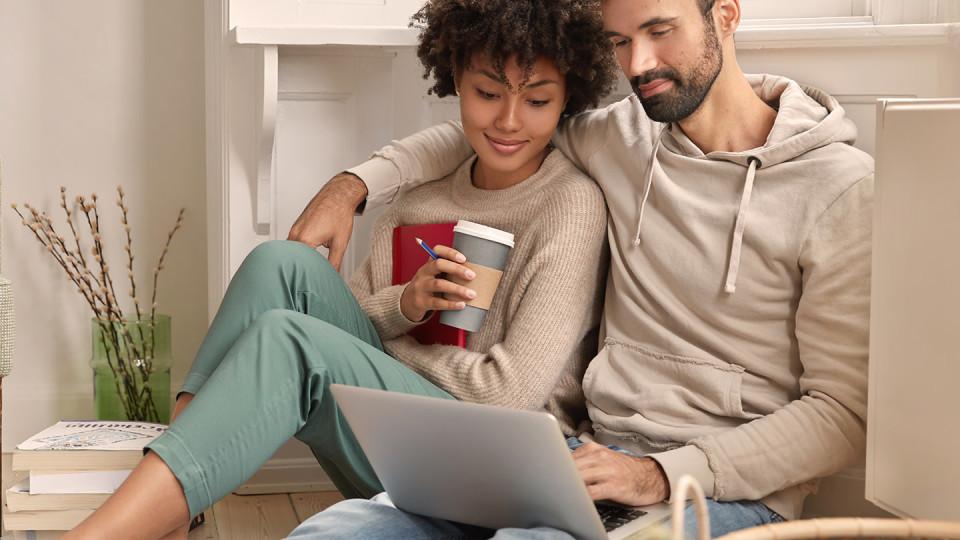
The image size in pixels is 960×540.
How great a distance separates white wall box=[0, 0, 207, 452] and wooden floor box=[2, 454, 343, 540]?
34 centimetres

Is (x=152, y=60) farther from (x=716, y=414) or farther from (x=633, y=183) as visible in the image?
(x=716, y=414)

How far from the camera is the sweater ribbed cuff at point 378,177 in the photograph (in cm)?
203

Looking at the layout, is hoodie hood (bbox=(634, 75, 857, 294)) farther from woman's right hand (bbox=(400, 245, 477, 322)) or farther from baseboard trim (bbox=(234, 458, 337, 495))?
baseboard trim (bbox=(234, 458, 337, 495))

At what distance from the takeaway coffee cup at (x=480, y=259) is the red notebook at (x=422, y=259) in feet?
0.55

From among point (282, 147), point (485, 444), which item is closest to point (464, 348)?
point (485, 444)

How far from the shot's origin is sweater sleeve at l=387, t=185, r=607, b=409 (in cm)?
171

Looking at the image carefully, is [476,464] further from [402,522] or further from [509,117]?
[509,117]

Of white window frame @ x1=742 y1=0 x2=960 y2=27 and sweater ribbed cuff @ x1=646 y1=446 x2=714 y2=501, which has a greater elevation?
white window frame @ x1=742 y1=0 x2=960 y2=27

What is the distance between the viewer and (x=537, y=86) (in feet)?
6.03

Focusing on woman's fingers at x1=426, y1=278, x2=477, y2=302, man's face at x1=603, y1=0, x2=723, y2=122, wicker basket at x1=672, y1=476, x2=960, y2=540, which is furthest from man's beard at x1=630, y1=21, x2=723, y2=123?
wicker basket at x1=672, y1=476, x2=960, y2=540

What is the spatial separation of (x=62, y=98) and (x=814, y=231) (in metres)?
1.83

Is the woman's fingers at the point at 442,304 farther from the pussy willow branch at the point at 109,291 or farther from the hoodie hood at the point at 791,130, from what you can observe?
the pussy willow branch at the point at 109,291

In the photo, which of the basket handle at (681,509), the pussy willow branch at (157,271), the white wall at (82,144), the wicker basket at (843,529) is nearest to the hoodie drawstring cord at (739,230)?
the wicker basket at (843,529)

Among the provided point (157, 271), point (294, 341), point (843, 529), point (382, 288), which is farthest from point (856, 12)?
point (157, 271)
